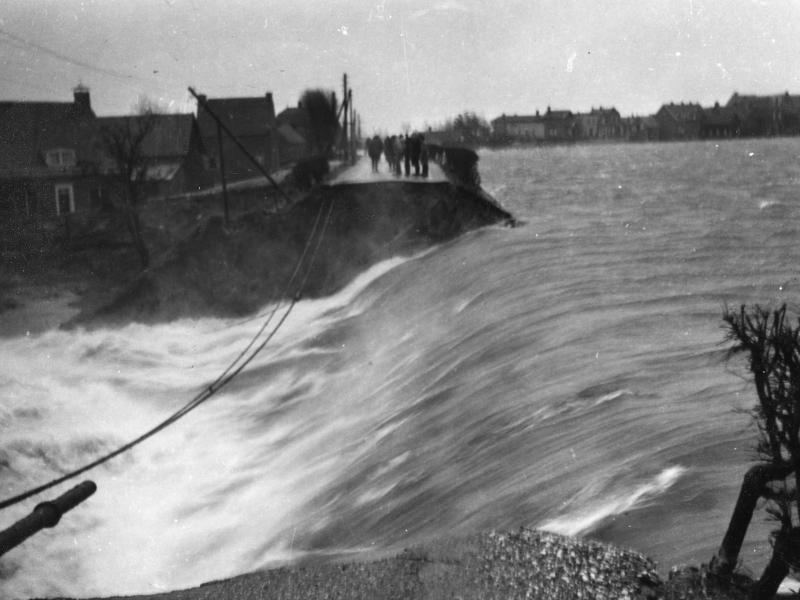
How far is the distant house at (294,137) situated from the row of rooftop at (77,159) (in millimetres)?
7863

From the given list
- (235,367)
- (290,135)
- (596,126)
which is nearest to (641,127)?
(596,126)

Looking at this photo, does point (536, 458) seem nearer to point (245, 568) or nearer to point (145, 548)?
point (245, 568)

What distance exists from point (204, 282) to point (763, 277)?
13.0 metres

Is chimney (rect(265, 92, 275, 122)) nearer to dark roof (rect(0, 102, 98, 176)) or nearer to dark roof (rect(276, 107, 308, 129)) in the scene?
dark roof (rect(276, 107, 308, 129))

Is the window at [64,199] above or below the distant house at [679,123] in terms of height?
below

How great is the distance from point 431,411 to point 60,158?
70.3 feet

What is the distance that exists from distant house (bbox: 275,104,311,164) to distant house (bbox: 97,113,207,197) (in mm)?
11185

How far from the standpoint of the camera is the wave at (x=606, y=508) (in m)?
5.28

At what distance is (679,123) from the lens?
63.9 feet

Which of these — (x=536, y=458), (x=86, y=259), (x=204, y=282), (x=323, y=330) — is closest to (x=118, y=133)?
(x=86, y=259)

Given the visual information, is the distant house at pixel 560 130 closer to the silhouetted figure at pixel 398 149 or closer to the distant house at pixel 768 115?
the silhouetted figure at pixel 398 149

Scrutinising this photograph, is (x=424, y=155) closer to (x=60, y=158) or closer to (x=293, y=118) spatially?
(x=60, y=158)

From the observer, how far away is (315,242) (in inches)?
768

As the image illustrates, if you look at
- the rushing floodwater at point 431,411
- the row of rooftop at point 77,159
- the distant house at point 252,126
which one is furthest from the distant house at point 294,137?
the rushing floodwater at point 431,411
